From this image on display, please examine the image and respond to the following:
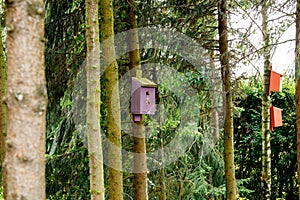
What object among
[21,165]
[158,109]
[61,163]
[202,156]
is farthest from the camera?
[202,156]

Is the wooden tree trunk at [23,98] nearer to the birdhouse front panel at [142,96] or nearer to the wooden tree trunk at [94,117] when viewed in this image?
the wooden tree trunk at [94,117]

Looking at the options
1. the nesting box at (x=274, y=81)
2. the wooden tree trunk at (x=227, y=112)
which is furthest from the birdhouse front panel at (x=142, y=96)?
the nesting box at (x=274, y=81)

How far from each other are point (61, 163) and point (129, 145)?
0.85 metres

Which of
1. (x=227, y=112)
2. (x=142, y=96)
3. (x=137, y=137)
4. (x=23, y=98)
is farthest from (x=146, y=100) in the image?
(x=23, y=98)

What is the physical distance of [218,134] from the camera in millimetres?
6953

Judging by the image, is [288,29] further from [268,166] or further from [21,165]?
[21,165]

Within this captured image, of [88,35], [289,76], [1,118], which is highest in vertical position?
[88,35]

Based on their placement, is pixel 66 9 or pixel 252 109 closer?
pixel 66 9

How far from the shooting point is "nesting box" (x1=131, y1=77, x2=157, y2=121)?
4.14m

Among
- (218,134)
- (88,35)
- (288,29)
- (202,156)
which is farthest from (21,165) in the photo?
(218,134)

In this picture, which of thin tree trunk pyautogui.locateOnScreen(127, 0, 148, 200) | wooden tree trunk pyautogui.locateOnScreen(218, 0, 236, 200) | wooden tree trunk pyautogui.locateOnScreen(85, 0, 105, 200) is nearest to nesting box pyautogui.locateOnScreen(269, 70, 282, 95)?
wooden tree trunk pyautogui.locateOnScreen(218, 0, 236, 200)

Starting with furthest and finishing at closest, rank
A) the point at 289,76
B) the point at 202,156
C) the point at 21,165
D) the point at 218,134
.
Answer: the point at 218,134 → the point at 202,156 → the point at 289,76 → the point at 21,165

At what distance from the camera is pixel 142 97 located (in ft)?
13.5

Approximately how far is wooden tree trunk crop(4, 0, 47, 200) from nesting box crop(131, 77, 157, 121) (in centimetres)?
268
